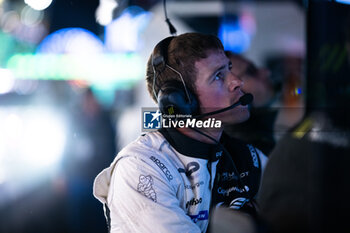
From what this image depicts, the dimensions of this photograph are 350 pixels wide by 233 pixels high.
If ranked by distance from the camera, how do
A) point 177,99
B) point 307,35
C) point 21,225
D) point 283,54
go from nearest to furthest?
point 177,99 < point 21,225 < point 307,35 < point 283,54

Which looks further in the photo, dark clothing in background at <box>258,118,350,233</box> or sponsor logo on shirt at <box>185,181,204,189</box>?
dark clothing in background at <box>258,118,350,233</box>

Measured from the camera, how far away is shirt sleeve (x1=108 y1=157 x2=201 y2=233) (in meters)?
0.86

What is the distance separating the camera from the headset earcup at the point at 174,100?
3.08 feet

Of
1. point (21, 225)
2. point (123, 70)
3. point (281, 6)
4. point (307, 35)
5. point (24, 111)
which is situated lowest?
point (21, 225)

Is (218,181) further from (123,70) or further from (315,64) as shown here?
(315,64)

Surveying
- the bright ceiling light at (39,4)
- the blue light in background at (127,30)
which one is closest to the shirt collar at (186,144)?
the blue light in background at (127,30)

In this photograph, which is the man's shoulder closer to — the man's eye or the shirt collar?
the shirt collar

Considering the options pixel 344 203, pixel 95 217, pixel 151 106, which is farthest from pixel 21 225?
pixel 344 203

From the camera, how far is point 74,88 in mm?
1047

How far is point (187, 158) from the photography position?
98 centimetres

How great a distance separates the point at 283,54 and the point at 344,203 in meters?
0.53

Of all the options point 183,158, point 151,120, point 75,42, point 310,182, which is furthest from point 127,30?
point 310,182

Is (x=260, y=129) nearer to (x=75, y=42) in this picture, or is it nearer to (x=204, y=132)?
(x=204, y=132)

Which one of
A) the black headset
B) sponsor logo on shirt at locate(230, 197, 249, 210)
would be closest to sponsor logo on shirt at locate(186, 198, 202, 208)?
sponsor logo on shirt at locate(230, 197, 249, 210)
